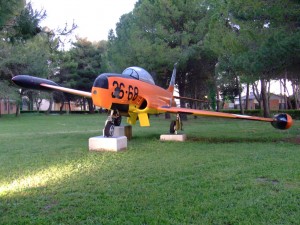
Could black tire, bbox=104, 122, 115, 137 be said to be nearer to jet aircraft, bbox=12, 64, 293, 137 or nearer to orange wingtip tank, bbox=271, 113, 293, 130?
jet aircraft, bbox=12, 64, 293, 137

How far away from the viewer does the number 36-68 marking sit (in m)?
9.73

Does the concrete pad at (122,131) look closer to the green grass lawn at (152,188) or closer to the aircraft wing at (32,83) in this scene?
the aircraft wing at (32,83)

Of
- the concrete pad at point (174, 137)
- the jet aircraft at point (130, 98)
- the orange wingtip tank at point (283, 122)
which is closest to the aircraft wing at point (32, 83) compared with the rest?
the jet aircraft at point (130, 98)

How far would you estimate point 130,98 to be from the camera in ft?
34.1

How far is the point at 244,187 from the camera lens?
5.05 m

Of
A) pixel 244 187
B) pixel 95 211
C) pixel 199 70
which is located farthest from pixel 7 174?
pixel 199 70

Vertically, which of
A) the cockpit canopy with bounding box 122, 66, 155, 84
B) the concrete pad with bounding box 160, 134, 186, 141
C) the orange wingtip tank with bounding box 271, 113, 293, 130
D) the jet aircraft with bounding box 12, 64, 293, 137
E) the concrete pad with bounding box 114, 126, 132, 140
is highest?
the cockpit canopy with bounding box 122, 66, 155, 84

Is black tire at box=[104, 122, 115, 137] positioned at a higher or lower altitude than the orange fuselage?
lower

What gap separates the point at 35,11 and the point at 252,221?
5163 millimetres

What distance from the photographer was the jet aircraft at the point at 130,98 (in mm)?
9477

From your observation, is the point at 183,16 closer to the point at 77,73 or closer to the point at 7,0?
the point at 7,0

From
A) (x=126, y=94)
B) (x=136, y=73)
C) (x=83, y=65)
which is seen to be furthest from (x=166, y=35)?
(x=83, y=65)

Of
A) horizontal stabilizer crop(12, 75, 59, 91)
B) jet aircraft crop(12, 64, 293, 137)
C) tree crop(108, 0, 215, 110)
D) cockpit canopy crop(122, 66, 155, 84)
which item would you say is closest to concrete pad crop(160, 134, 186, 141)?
jet aircraft crop(12, 64, 293, 137)

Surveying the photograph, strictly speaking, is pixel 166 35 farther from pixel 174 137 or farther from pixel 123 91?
pixel 123 91
